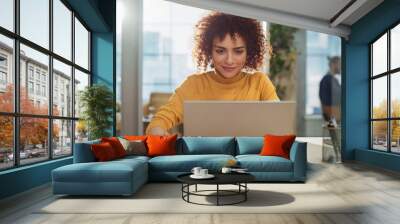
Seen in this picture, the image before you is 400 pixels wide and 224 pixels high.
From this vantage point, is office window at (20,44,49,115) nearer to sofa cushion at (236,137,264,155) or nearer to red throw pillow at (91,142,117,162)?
red throw pillow at (91,142,117,162)

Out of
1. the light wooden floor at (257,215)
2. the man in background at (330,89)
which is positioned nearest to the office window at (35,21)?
the light wooden floor at (257,215)

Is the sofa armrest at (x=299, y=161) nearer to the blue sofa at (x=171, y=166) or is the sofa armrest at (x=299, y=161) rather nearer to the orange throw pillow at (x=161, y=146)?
the blue sofa at (x=171, y=166)

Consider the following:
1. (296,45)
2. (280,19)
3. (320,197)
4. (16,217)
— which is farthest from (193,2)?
(16,217)

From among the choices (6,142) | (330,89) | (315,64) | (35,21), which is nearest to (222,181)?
(6,142)

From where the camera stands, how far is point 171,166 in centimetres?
616

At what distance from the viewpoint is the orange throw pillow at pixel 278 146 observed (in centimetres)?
657

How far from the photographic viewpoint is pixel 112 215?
4133mm

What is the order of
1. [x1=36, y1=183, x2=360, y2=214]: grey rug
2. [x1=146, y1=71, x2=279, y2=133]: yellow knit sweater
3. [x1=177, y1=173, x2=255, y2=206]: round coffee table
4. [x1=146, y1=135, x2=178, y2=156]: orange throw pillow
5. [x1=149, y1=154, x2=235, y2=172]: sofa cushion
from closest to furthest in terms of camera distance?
[x1=36, y1=183, x2=360, y2=214]: grey rug < [x1=177, y1=173, x2=255, y2=206]: round coffee table < [x1=149, y1=154, x2=235, y2=172]: sofa cushion < [x1=146, y1=135, x2=178, y2=156]: orange throw pillow < [x1=146, y1=71, x2=279, y2=133]: yellow knit sweater

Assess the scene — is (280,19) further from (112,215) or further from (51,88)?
(112,215)

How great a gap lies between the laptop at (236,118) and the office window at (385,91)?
194cm

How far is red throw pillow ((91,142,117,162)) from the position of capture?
579 centimetres

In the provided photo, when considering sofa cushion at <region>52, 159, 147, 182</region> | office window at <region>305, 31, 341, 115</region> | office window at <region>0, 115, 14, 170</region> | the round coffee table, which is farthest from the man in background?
office window at <region>0, 115, 14, 170</region>

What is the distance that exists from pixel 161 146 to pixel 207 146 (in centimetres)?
78

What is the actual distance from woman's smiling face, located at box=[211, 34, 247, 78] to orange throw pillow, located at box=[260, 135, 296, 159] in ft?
14.1
